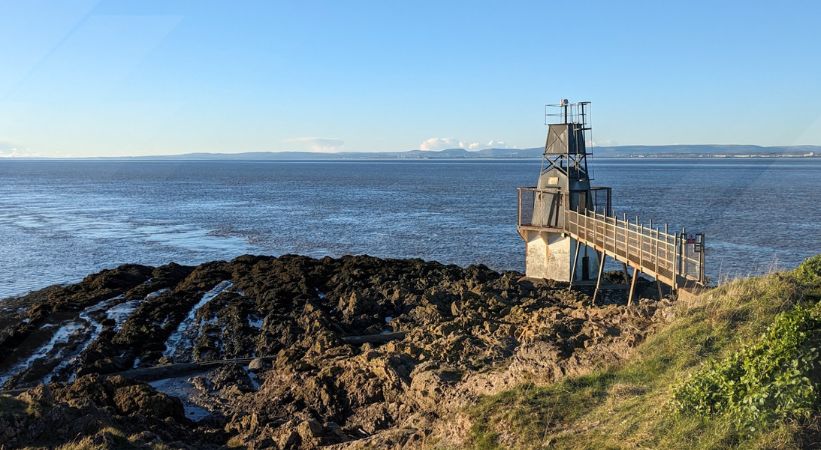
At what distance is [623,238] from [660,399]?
14607mm

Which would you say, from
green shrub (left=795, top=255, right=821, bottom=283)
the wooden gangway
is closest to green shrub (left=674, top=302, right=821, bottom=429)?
green shrub (left=795, top=255, right=821, bottom=283)

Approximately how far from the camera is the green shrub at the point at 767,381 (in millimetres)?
9516

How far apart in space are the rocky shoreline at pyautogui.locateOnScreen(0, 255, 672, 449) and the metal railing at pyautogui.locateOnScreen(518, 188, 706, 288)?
2.27 metres

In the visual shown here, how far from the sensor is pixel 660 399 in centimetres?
1098

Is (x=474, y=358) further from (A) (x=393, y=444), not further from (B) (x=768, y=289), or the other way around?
(B) (x=768, y=289)

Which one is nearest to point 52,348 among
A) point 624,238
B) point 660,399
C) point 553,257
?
point 553,257

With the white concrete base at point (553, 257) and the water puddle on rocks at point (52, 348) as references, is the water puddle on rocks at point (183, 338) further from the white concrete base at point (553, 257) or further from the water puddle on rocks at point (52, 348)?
the white concrete base at point (553, 257)

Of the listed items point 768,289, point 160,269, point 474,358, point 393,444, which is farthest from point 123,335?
point 768,289

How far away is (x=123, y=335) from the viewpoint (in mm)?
24547

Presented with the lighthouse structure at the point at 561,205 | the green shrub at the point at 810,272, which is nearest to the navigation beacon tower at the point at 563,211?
the lighthouse structure at the point at 561,205

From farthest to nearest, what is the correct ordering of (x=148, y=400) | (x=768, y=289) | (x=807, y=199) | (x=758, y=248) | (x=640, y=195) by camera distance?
(x=640, y=195)
(x=807, y=199)
(x=758, y=248)
(x=148, y=400)
(x=768, y=289)

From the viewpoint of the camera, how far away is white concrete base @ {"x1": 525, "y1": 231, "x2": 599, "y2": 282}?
2966 centimetres

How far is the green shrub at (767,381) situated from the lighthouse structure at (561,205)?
18.6 meters

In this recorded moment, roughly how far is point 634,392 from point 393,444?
4.26 metres
